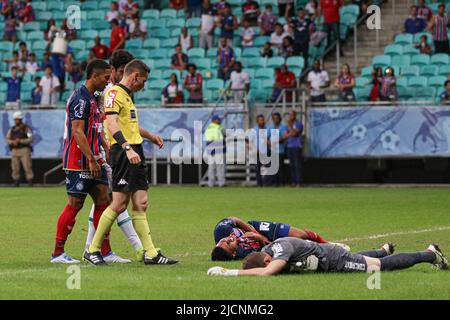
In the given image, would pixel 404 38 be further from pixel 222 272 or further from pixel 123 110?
pixel 222 272

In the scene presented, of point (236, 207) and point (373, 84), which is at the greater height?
point (373, 84)

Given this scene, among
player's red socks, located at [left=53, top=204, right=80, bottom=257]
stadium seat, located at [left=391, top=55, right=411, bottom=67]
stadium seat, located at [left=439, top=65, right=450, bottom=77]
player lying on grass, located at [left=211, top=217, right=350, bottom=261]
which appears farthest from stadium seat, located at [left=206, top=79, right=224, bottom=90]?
player's red socks, located at [left=53, top=204, right=80, bottom=257]

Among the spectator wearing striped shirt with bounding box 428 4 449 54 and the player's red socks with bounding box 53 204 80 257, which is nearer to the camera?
the player's red socks with bounding box 53 204 80 257

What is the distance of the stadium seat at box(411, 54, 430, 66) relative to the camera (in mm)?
30625

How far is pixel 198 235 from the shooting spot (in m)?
15.9

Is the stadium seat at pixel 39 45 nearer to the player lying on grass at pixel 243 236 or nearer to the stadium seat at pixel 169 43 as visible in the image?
the stadium seat at pixel 169 43

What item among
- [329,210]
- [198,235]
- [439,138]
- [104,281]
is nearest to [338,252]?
[104,281]

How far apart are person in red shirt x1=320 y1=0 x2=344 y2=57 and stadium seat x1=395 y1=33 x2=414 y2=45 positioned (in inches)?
69.1

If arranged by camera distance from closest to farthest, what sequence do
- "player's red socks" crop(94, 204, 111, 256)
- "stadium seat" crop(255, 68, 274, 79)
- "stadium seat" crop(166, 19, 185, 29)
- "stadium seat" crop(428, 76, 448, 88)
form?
"player's red socks" crop(94, 204, 111, 256) < "stadium seat" crop(428, 76, 448, 88) < "stadium seat" crop(255, 68, 274, 79) < "stadium seat" crop(166, 19, 185, 29)

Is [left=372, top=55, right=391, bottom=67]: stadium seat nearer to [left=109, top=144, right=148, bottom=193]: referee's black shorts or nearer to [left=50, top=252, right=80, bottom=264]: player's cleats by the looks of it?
[left=109, top=144, right=148, bottom=193]: referee's black shorts
